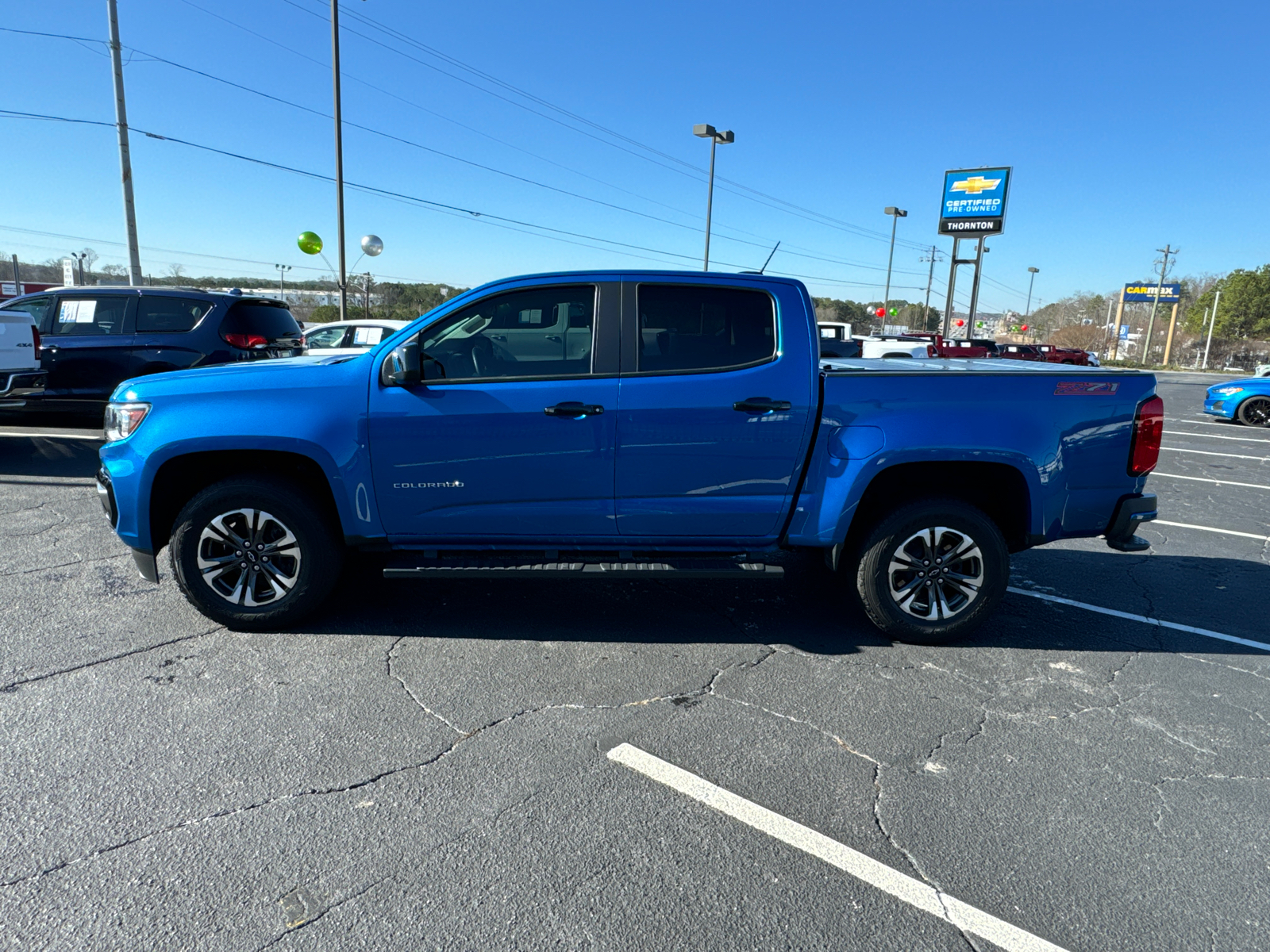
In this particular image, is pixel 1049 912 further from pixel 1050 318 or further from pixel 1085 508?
pixel 1050 318

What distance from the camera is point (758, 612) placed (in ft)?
15.2

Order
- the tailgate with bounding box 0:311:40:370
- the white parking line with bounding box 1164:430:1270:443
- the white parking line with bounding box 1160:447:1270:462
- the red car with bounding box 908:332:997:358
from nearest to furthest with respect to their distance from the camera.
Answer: the tailgate with bounding box 0:311:40:370, the white parking line with bounding box 1160:447:1270:462, the white parking line with bounding box 1164:430:1270:443, the red car with bounding box 908:332:997:358

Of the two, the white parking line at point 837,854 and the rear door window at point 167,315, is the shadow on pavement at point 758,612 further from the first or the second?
the rear door window at point 167,315

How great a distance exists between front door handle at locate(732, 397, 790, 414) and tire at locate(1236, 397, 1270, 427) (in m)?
17.0

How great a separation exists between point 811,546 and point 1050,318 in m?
144

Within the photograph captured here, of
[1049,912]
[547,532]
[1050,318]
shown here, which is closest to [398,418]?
[547,532]

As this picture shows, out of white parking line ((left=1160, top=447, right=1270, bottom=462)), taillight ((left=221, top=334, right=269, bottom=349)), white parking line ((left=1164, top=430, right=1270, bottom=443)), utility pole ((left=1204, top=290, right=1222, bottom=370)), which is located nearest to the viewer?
taillight ((left=221, top=334, right=269, bottom=349))

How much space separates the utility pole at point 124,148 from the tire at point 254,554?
1625 cm

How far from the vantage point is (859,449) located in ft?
12.9

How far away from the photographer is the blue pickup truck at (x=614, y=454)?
3891 mm

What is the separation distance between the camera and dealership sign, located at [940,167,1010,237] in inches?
1645

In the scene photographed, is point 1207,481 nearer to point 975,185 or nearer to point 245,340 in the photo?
point 245,340

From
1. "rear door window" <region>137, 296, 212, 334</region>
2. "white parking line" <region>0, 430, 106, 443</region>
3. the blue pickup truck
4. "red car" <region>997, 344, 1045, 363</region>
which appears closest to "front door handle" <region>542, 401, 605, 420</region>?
the blue pickup truck

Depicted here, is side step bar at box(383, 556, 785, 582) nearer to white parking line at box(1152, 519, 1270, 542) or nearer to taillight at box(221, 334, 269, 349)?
white parking line at box(1152, 519, 1270, 542)
